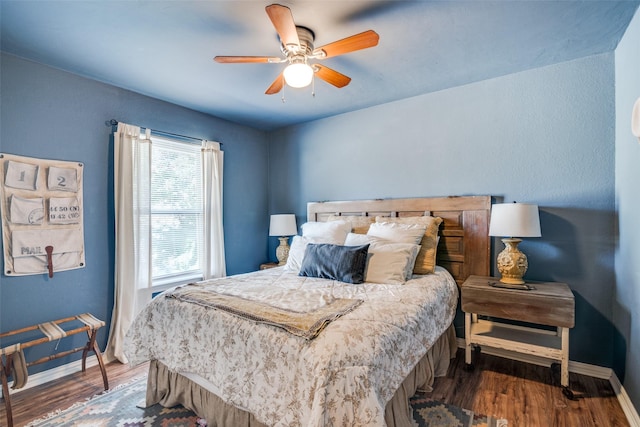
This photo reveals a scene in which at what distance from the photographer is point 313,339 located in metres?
1.34

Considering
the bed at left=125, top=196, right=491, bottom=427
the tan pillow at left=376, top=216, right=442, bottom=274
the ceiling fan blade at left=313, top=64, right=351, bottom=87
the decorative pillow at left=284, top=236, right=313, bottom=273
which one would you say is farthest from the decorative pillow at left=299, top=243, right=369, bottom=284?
the ceiling fan blade at left=313, top=64, right=351, bottom=87

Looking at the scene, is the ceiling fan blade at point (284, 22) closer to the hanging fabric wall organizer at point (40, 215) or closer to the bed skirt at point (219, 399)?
the bed skirt at point (219, 399)

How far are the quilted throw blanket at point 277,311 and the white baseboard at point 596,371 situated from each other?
5.67 feet

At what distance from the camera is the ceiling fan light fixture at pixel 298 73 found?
184 cm

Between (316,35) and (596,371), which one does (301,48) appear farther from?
(596,371)

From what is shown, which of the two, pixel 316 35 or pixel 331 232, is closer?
pixel 316 35

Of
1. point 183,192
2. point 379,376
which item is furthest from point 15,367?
point 379,376

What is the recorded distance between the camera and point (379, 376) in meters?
1.31

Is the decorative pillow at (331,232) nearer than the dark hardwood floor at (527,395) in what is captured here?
No

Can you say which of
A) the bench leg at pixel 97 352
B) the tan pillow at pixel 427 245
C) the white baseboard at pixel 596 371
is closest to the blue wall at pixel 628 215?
the white baseboard at pixel 596 371

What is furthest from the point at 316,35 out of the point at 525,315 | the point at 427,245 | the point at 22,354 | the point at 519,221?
the point at 22,354

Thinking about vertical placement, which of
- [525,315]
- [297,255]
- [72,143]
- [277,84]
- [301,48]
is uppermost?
[301,48]

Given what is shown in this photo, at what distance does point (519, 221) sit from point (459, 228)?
2.02ft

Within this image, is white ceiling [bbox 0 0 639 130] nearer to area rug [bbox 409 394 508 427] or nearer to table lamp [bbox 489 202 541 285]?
table lamp [bbox 489 202 541 285]
